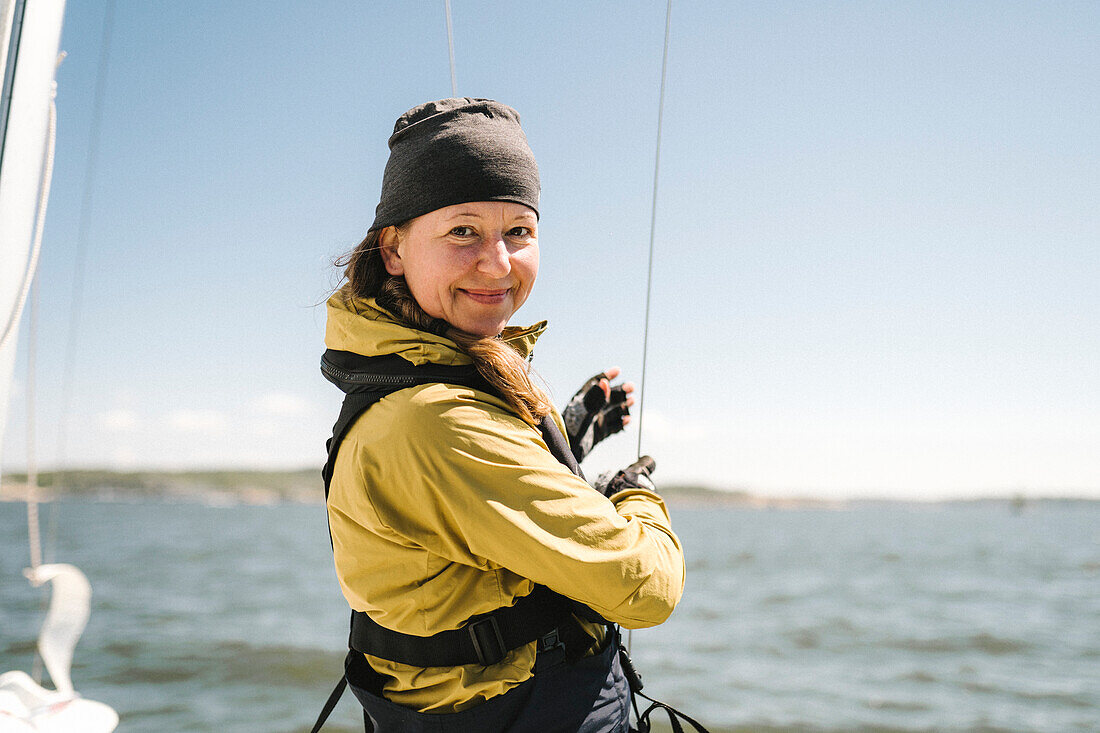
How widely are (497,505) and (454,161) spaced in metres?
0.59

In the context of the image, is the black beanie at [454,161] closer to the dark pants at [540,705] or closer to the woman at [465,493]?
the woman at [465,493]

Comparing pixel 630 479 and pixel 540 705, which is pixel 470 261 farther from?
pixel 540 705

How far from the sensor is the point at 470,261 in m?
1.30

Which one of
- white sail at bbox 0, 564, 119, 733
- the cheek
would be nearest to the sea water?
white sail at bbox 0, 564, 119, 733

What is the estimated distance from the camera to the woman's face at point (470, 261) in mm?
1306

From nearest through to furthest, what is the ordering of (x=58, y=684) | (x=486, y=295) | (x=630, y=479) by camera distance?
(x=486, y=295)
(x=630, y=479)
(x=58, y=684)

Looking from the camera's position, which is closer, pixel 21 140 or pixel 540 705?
pixel 540 705

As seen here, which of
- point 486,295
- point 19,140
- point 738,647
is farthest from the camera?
point 738,647

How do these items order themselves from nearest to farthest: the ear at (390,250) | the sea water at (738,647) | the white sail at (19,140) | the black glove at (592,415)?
the ear at (390,250) < the white sail at (19,140) < the black glove at (592,415) < the sea water at (738,647)

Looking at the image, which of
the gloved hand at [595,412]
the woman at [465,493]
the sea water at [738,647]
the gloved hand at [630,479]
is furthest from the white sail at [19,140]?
the sea water at [738,647]

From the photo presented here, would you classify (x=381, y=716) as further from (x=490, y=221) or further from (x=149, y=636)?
(x=149, y=636)

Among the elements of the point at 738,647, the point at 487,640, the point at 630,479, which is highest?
the point at 630,479

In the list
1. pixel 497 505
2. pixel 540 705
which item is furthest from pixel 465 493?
pixel 540 705

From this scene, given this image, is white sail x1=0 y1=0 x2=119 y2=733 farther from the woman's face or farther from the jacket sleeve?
the jacket sleeve
